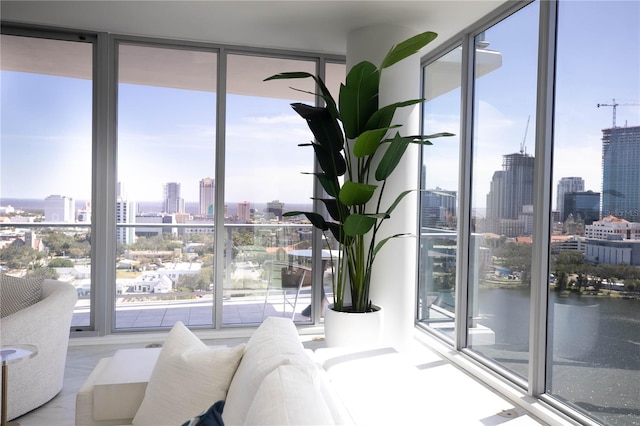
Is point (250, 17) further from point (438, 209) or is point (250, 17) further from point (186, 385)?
point (186, 385)

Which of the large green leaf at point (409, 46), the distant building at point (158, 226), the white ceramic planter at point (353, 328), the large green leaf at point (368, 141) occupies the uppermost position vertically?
the large green leaf at point (409, 46)

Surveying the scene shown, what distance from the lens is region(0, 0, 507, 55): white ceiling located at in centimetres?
343

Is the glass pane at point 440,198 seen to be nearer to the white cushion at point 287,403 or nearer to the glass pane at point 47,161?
the white cushion at point 287,403

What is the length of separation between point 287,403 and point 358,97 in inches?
101

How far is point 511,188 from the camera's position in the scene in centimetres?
326

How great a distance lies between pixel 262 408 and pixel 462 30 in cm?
354

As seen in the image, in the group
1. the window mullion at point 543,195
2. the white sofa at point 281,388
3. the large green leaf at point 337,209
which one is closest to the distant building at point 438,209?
the large green leaf at point 337,209

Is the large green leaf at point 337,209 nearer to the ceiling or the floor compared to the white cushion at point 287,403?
nearer to the ceiling

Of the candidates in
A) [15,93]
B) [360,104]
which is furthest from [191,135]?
[360,104]

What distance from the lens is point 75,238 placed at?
407 centimetres

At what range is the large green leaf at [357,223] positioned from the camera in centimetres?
307

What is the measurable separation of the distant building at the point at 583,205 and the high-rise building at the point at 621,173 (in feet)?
0.17

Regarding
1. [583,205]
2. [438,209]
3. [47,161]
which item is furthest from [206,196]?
[583,205]

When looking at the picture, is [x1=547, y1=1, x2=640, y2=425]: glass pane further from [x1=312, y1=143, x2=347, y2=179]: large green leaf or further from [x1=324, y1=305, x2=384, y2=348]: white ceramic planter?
[x1=312, y1=143, x2=347, y2=179]: large green leaf
